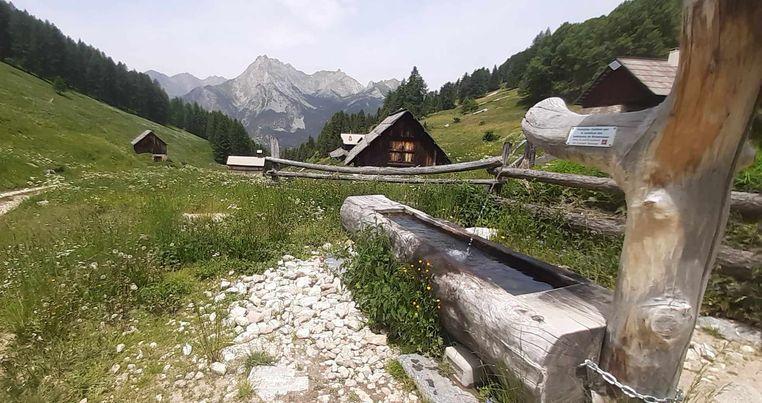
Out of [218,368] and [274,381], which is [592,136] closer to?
[274,381]

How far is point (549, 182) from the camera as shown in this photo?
6.09 metres

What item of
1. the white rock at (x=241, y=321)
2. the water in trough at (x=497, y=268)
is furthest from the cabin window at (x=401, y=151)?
the white rock at (x=241, y=321)

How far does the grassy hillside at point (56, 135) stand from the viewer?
63.7 feet

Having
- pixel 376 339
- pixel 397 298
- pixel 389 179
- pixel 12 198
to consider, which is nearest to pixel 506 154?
pixel 389 179

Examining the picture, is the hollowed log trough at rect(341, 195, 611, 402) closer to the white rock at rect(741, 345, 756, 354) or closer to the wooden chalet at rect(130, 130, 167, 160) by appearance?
the white rock at rect(741, 345, 756, 354)

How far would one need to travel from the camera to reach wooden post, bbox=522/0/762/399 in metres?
1.52

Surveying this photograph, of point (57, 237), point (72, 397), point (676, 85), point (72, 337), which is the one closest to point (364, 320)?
point (72, 397)

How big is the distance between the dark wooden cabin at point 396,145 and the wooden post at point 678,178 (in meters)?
24.4

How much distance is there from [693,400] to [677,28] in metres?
2.84

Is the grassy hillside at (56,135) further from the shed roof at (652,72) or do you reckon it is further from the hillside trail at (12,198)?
the shed roof at (652,72)

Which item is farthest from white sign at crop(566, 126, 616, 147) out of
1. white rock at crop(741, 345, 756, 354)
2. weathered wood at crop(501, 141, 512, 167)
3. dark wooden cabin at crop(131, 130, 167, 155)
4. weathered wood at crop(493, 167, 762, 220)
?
dark wooden cabin at crop(131, 130, 167, 155)

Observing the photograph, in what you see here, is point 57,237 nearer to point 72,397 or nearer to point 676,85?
point 72,397

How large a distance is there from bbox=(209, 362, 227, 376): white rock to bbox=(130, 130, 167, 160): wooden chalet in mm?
59248

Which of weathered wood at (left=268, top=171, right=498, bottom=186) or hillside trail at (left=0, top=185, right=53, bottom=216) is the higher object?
weathered wood at (left=268, top=171, right=498, bottom=186)
